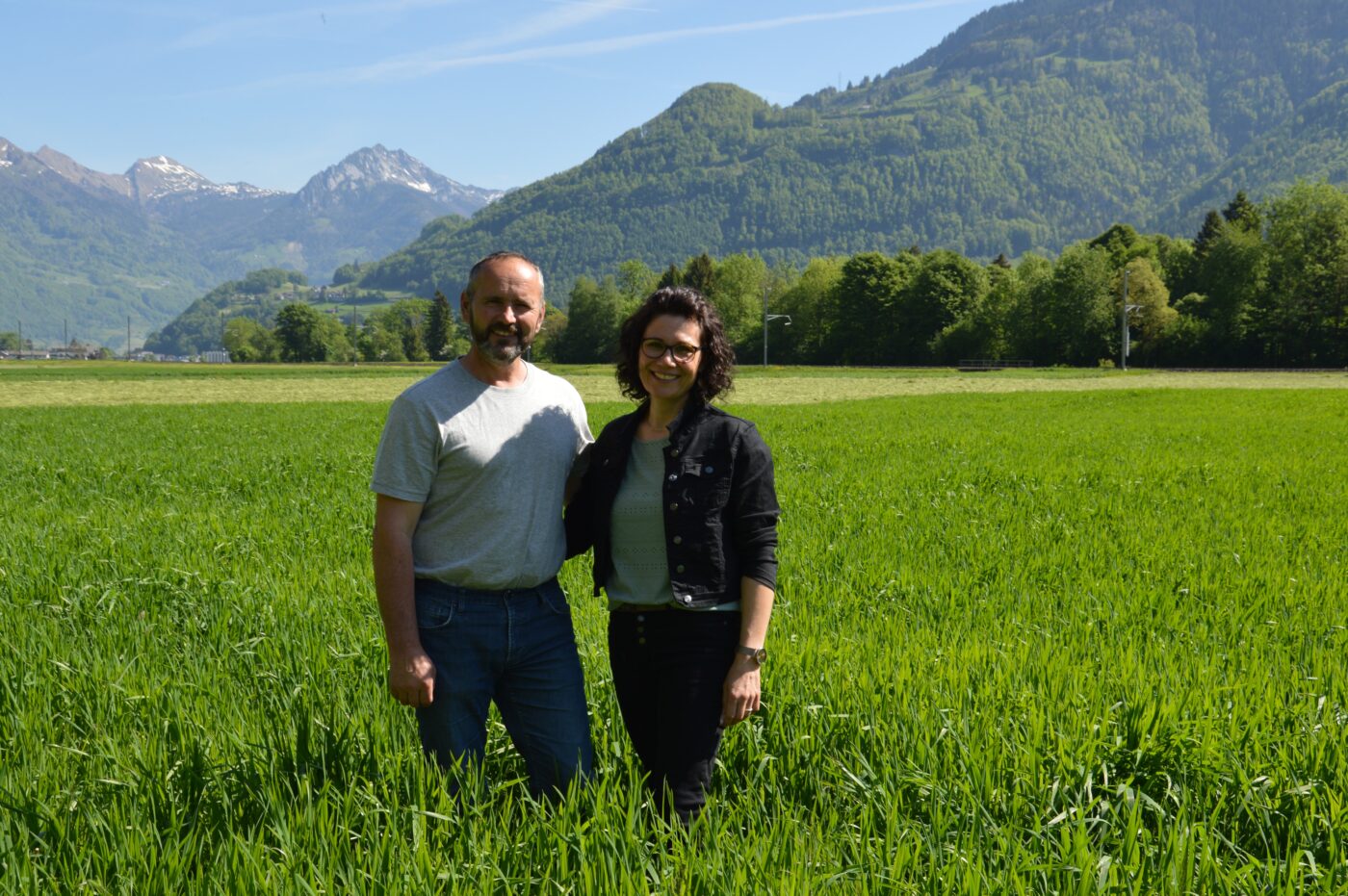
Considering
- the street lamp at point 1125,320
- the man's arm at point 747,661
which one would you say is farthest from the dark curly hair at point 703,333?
the street lamp at point 1125,320

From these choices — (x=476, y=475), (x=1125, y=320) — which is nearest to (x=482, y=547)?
(x=476, y=475)

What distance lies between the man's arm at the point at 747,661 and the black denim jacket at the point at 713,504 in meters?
0.05

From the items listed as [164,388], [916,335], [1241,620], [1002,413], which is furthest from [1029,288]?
[1241,620]

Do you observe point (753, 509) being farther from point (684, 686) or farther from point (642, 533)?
point (684, 686)

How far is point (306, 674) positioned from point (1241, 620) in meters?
5.77

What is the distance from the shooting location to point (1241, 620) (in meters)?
6.44

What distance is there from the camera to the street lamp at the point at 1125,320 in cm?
6938

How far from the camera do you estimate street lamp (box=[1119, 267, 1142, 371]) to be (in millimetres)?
69375

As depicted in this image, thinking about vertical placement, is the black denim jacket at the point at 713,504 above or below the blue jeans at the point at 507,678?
above

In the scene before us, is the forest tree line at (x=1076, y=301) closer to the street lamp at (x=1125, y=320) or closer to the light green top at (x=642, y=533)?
the street lamp at (x=1125, y=320)

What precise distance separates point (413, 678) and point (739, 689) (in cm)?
110

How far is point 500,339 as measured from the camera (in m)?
3.41

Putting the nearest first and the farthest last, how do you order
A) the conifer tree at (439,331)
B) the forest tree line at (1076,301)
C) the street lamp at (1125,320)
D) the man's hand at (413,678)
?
1. the man's hand at (413,678)
2. the street lamp at (1125,320)
3. the forest tree line at (1076,301)
4. the conifer tree at (439,331)

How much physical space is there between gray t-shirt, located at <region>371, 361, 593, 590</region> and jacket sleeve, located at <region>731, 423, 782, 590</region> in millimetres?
688
